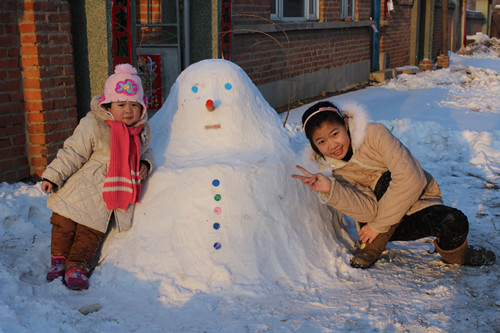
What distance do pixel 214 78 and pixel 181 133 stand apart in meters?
0.42

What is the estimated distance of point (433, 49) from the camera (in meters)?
20.9

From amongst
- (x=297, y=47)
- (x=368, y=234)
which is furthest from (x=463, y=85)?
(x=368, y=234)

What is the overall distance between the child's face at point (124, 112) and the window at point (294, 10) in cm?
680

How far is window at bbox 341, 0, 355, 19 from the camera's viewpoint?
1248cm

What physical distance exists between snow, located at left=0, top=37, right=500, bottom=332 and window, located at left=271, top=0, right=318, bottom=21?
21.4ft

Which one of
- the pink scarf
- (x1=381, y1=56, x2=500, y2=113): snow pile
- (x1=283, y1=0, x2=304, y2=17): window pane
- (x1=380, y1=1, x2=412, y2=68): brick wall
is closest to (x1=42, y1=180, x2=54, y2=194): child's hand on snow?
the pink scarf

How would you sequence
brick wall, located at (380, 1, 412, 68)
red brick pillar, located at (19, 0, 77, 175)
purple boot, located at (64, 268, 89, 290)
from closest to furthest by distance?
purple boot, located at (64, 268, 89, 290), red brick pillar, located at (19, 0, 77, 175), brick wall, located at (380, 1, 412, 68)

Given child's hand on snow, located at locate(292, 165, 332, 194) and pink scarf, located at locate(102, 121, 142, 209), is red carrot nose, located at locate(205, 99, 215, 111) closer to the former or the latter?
pink scarf, located at locate(102, 121, 142, 209)

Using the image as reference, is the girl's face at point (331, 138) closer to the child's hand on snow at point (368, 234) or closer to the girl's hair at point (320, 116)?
the girl's hair at point (320, 116)

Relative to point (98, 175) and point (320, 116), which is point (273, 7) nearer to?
point (320, 116)

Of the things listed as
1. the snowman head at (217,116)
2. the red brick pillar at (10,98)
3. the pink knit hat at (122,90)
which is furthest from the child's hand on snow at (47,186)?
the red brick pillar at (10,98)

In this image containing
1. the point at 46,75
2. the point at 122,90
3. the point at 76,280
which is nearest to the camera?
the point at 76,280

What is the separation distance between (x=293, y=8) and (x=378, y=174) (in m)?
7.76

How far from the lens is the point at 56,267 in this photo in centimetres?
321
